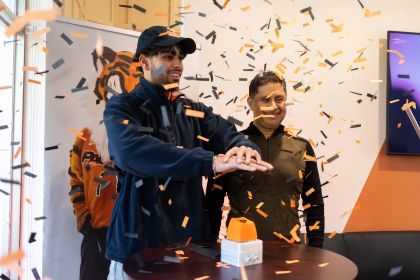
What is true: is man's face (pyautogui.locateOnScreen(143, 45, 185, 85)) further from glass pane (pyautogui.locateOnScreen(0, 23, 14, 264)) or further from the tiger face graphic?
glass pane (pyautogui.locateOnScreen(0, 23, 14, 264))

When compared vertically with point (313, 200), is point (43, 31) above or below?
above

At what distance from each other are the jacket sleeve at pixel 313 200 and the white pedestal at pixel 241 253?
724 millimetres

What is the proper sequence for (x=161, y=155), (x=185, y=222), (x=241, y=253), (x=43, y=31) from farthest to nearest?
(x=43, y=31) → (x=185, y=222) → (x=161, y=155) → (x=241, y=253)

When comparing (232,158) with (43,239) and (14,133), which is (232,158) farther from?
(14,133)

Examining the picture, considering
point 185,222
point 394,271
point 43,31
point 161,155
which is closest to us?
point 161,155

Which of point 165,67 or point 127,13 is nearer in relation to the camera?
point 165,67

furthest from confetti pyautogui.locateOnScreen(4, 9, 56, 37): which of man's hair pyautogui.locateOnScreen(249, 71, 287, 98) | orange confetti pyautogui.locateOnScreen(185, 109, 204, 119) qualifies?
man's hair pyautogui.locateOnScreen(249, 71, 287, 98)

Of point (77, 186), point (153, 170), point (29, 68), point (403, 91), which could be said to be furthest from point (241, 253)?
point (403, 91)

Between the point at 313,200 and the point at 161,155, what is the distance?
905mm

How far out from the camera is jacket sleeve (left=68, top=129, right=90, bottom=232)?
79.7 inches

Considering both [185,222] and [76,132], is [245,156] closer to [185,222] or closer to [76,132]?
[185,222]

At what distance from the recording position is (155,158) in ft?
4.59

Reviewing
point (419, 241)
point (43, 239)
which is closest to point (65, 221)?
point (43, 239)

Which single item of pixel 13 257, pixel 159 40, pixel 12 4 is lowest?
pixel 13 257
